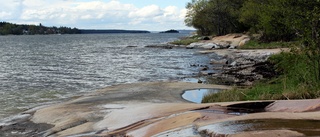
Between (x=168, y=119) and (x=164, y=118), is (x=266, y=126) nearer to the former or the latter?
(x=168, y=119)

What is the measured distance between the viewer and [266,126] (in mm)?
6891

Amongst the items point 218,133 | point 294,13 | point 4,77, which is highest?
point 294,13

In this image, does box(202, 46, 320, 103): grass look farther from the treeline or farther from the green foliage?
the green foliage

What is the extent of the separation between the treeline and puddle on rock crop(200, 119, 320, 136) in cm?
685

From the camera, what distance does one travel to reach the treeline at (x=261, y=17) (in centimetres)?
1351

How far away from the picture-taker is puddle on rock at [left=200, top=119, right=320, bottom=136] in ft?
21.6

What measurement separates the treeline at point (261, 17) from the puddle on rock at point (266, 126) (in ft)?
22.5

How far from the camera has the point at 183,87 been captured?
66.6 feet

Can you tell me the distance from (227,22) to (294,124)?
240 ft

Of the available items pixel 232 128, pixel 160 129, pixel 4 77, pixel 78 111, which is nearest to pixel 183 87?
pixel 78 111

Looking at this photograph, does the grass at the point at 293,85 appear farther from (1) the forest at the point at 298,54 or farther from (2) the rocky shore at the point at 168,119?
(2) the rocky shore at the point at 168,119

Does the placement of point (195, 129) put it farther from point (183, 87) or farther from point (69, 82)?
point (69, 82)

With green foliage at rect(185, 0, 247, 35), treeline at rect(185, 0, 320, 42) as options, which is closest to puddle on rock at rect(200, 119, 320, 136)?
treeline at rect(185, 0, 320, 42)

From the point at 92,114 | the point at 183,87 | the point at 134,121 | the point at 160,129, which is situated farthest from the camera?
the point at 183,87
